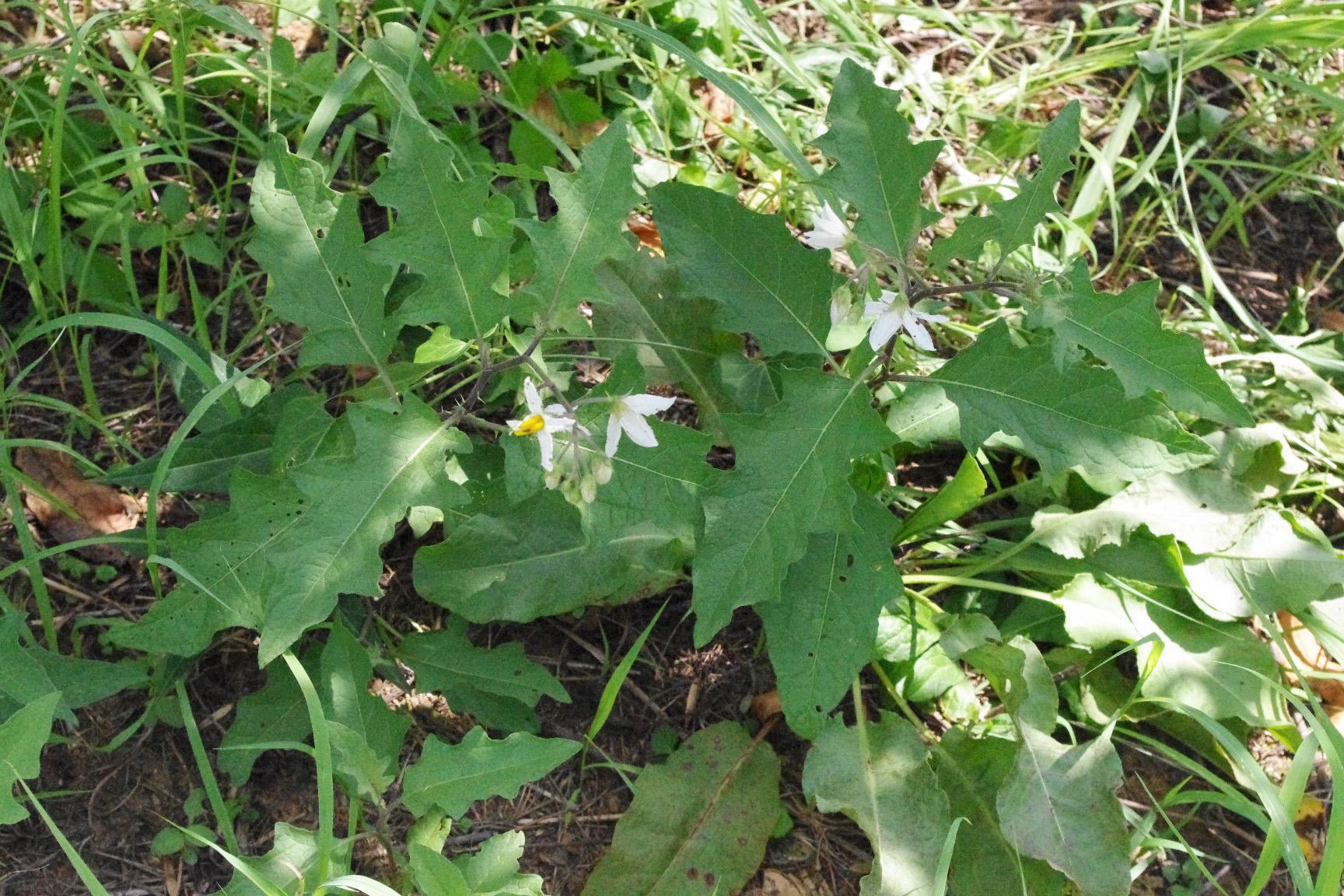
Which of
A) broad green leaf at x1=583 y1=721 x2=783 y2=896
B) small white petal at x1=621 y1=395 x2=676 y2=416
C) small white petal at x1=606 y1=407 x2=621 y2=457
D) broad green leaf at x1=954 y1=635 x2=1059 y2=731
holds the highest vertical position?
small white petal at x1=621 y1=395 x2=676 y2=416

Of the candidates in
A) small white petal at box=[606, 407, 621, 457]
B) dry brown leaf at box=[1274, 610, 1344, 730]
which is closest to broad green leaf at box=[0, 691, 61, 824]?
small white petal at box=[606, 407, 621, 457]

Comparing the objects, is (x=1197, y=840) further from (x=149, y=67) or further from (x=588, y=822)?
(x=149, y=67)

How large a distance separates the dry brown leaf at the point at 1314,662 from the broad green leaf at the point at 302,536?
7.26 ft

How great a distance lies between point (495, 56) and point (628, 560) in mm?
1490

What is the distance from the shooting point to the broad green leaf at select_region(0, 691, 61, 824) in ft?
6.16

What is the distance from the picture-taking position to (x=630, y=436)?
2041 millimetres

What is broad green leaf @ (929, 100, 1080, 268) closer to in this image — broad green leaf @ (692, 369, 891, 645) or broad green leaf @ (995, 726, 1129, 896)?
broad green leaf @ (692, 369, 891, 645)

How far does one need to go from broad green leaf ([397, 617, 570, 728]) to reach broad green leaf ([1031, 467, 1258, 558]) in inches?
49.4

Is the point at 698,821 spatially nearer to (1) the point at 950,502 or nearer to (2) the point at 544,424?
(1) the point at 950,502

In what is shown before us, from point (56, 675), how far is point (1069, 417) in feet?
6.97

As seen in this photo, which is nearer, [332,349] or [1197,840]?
[332,349]

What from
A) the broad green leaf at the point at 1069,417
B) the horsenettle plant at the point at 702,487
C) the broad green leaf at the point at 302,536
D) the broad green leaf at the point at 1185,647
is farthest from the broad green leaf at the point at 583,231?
the broad green leaf at the point at 1185,647

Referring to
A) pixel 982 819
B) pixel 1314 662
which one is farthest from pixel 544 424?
pixel 1314 662

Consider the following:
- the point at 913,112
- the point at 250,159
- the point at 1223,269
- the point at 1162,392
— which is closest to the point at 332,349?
the point at 250,159
